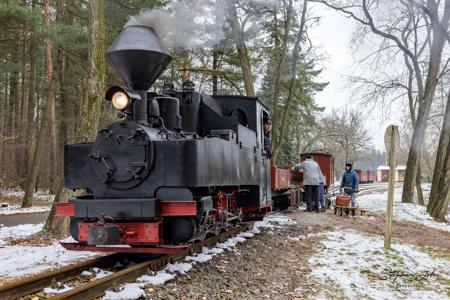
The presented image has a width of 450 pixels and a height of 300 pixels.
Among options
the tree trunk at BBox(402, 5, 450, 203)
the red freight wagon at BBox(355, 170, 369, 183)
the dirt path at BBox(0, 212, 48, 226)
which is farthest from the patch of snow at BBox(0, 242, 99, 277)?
the red freight wagon at BBox(355, 170, 369, 183)

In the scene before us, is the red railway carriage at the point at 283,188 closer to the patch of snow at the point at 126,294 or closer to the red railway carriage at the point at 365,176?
the patch of snow at the point at 126,294

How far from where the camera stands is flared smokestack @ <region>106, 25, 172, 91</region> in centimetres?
588

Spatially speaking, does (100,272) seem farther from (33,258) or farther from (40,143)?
(40,143)

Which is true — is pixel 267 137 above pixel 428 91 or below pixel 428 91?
below

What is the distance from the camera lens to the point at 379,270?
6883 millimetres

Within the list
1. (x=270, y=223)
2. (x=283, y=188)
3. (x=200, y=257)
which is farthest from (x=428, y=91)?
(x=200, y=257)

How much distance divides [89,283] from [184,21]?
722cm

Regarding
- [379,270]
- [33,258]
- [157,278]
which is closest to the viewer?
[157,278]

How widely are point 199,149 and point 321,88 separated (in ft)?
92.2

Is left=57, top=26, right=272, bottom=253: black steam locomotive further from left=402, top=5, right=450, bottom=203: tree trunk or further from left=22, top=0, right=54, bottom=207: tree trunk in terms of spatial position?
left=402, top=5, right=450, bottom=203: tree trunk

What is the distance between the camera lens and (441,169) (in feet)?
58.2

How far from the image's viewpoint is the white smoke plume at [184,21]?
29.6ft

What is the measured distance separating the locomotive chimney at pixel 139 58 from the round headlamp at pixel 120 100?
23 centimetres

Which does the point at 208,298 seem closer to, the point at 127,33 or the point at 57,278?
the point at 57,278
